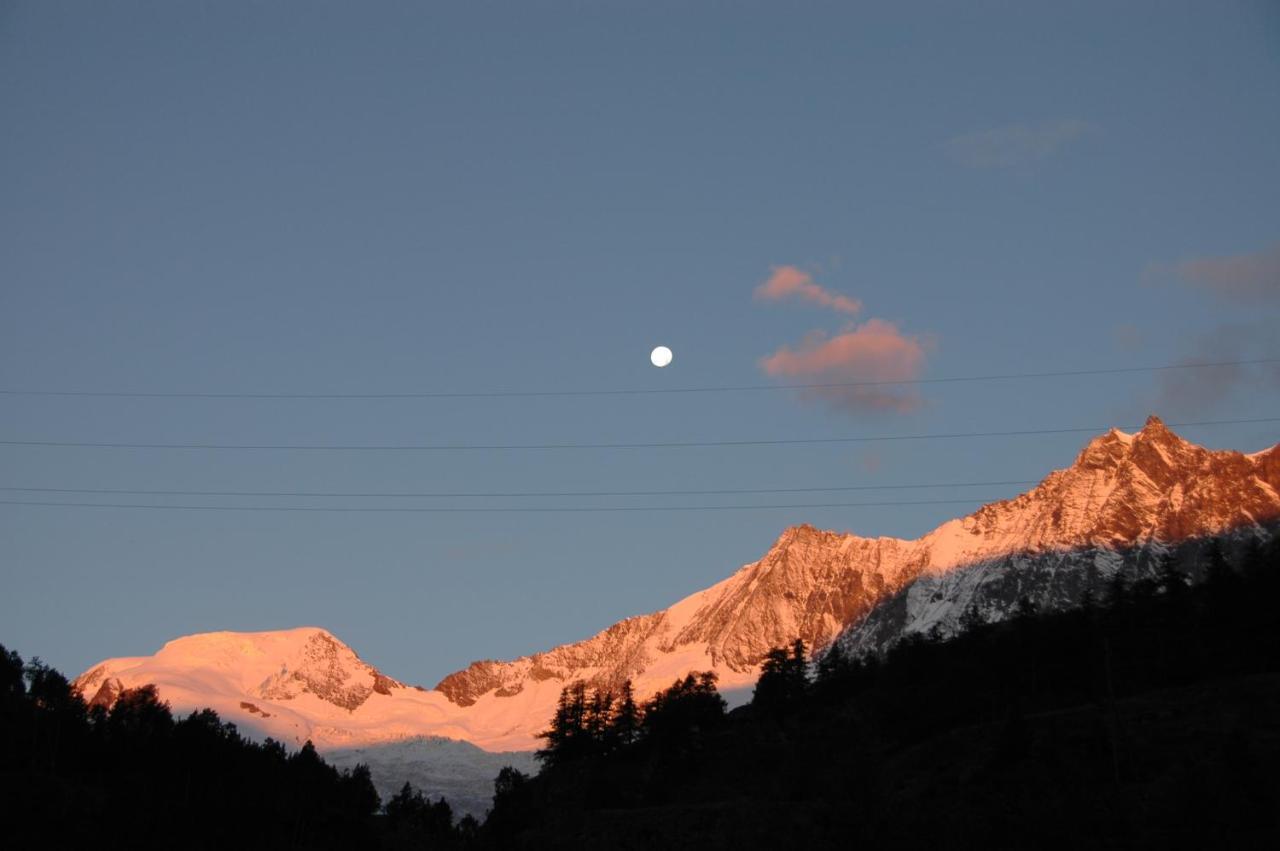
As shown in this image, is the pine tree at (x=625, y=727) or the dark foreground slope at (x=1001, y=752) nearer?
the dark foreground slope at (x=1001, y=752)

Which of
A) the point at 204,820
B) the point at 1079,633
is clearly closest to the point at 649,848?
the point at 204,820

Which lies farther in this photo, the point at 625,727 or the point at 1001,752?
the point at 625,727

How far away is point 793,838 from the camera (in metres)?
75.5

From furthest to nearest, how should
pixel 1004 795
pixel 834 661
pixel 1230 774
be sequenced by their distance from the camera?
pixel 834 661
pixel 1004 795
pixel 1230 774

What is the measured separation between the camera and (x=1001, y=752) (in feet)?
287

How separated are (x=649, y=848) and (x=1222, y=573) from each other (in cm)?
5732

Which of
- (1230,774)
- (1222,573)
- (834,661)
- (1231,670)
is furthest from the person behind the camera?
(834,661)

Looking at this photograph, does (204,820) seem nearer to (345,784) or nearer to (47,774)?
(47,774)

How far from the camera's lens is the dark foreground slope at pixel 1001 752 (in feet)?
227

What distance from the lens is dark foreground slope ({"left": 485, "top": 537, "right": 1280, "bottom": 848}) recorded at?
6912 cm

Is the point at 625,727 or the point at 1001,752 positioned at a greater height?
the point at 625,727

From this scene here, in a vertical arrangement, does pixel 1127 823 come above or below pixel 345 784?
below

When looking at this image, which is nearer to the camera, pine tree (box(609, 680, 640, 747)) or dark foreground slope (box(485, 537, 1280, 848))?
dark foreground slope (box(485, 537, 1280, 848))

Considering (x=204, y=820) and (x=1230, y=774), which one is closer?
(x=1230, y=774)
